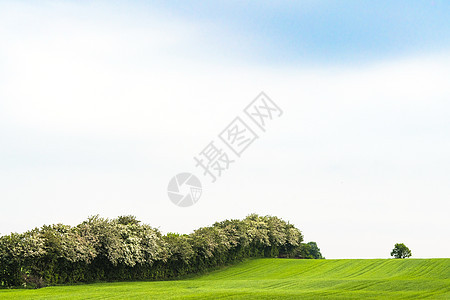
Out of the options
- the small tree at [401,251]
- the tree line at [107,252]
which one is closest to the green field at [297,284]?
the tree line at [107,252]

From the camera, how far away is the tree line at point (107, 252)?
3491cm

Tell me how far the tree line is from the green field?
183cm

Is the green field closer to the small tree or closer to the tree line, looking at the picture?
the tree line

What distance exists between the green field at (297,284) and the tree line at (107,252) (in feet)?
6.02

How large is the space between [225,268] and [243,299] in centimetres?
2952

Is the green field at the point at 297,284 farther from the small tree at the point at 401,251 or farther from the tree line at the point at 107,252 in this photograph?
the small tree at the point at 401,251

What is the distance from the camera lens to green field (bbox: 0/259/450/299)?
28.6m

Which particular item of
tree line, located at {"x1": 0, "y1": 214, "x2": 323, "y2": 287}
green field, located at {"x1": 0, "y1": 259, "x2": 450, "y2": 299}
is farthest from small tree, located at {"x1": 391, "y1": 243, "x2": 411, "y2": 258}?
tree line, located at {"x1": 0, "y1": 214, "x2": 323, "y2": 287}

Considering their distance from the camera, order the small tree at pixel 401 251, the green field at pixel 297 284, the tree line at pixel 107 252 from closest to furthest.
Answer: the green field at pixel 297 284, the tree line at pixel 107 252, the small tree at pixel 401 251

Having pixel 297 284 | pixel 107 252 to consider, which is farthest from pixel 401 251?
pixel 107 252

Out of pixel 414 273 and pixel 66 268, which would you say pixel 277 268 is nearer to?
pixel 414 273

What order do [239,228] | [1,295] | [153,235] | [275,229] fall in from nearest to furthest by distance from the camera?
1. [1,295]
2. [153,235]
3. [239,228]
4. [275,229]

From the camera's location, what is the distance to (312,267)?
2173 inches

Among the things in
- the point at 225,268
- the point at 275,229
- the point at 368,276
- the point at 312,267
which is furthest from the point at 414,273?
the point at 275,229
